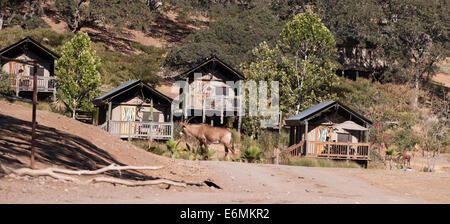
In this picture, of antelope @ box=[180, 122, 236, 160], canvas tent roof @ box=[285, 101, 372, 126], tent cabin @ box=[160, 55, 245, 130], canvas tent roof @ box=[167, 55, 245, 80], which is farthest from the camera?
tent cabin @ box=[160, 55, 245, 130]

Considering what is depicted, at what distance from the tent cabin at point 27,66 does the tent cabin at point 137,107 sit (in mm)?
7326

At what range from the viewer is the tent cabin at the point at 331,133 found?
36.2 metres

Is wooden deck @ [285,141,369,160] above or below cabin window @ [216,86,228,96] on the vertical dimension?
below

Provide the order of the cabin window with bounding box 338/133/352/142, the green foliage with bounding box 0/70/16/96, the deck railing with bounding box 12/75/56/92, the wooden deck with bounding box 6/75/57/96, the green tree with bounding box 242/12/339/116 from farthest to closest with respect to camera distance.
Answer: the green tree with bounding box 242/12/339/116, the deck railing with bounding box 12/75/56/92, the wooden deck with bounding box 6/75/57/96, the green foliage with bounding box 0/70/16/96, the cabin window with bounding box 338/133/352/142

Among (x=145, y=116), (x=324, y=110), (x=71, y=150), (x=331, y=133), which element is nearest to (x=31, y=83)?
(x=145, y=116)

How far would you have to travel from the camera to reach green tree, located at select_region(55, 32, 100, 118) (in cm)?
4266

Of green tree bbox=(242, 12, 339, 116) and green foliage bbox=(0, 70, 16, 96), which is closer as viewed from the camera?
green foliage bbox=(0, 70, 16, 96)

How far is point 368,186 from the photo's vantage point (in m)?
19.7

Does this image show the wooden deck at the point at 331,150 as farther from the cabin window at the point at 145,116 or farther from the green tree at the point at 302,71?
the cabin window at the point at 145,116

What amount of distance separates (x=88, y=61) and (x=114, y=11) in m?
41.9

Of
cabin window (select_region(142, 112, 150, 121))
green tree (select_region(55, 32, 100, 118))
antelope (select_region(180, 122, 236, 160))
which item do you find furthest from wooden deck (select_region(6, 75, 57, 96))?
antelope (select_region(180, 122, 236, 160))

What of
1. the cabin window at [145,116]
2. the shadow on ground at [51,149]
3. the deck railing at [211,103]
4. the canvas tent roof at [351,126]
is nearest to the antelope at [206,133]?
the shadow on ground at [51,149]

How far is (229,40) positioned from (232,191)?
176 ft

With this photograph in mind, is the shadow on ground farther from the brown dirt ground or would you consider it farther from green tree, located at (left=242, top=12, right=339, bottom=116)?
green tree, located at (left=242, top=12, right=339, bottom=116)
